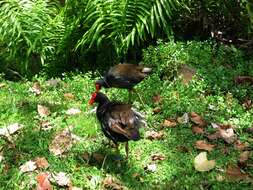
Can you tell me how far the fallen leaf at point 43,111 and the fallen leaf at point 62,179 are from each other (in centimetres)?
136

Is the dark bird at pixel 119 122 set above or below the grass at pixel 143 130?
above

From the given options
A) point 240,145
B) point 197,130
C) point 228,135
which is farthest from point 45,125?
point 240,145

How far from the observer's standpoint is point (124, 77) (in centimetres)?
681

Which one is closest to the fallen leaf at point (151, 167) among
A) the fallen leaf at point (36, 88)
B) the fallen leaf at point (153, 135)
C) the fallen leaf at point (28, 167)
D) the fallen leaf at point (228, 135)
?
the fallen leaf at point (153, 135)

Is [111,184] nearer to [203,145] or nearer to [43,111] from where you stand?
[203,145]

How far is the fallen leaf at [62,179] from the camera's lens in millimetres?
5172

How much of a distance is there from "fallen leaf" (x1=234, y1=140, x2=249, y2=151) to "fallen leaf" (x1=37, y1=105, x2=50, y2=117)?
2251 millimetres

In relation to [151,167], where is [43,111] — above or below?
above

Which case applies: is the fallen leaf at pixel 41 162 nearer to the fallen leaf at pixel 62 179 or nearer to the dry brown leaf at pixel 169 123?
the fallen leaf at pixel 62 179

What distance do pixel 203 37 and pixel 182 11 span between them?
58 centimetres

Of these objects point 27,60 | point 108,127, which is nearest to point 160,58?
point 27,60

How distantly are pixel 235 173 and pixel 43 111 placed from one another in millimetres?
2455

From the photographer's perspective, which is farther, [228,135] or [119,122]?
[228,135]

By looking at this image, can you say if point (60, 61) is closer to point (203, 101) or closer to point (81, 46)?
point (81, 46)
